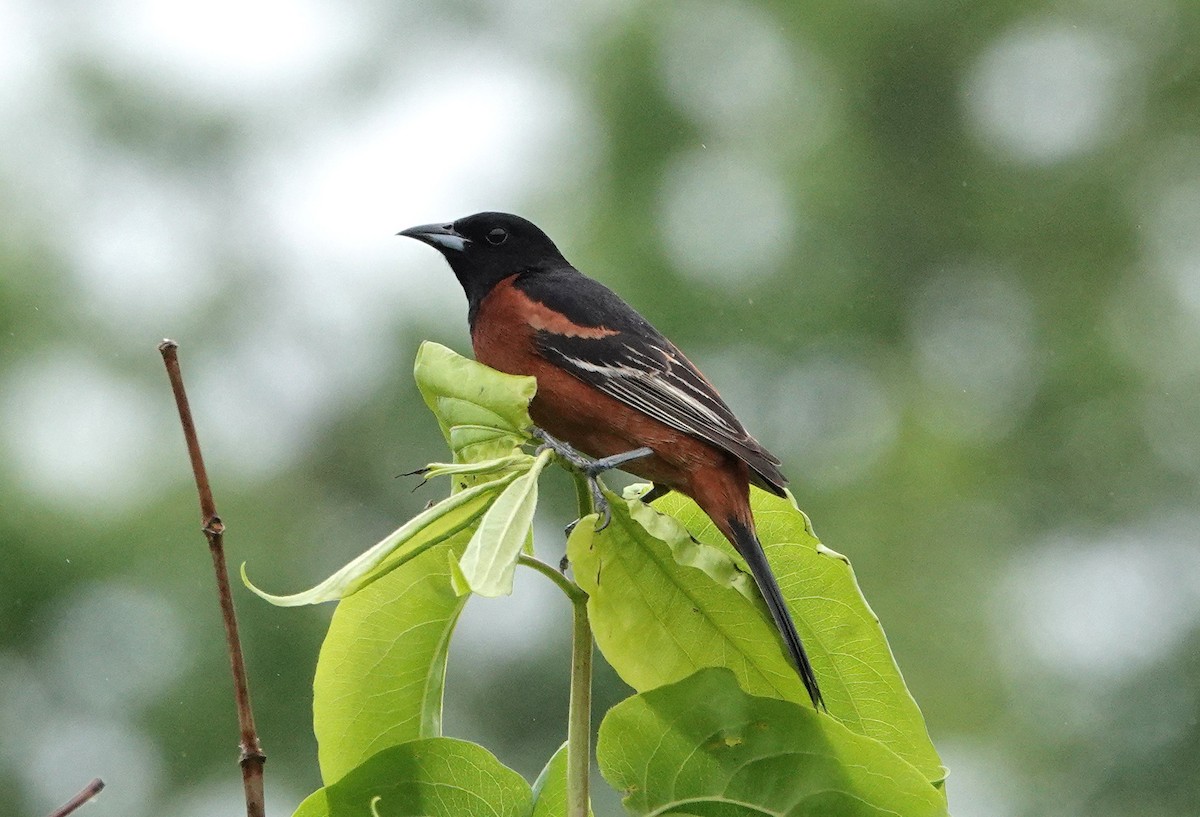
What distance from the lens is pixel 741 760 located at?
4.15ft

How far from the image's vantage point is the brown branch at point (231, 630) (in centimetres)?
101

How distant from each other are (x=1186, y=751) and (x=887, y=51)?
17.9 feet

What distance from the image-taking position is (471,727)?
23.6 feet

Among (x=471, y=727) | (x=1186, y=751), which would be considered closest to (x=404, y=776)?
(x=471, y=727)

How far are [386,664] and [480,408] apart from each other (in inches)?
11.1

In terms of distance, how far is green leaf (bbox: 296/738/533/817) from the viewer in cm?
128

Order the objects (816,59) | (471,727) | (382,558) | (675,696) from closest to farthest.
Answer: (382,558)
(675,696)
(471,727)
(816,59)

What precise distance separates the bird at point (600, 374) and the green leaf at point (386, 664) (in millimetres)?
423

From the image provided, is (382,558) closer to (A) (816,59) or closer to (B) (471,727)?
(B) (471,727)

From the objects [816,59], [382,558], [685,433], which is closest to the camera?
[382,558]

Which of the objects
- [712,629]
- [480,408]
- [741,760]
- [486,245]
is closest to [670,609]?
[712,629]

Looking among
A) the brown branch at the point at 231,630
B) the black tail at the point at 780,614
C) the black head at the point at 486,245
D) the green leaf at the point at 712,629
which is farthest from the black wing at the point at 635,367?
the brown branch at the point at 231,630

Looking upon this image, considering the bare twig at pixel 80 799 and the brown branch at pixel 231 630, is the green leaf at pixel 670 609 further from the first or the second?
the bare twig at pixel 80 799

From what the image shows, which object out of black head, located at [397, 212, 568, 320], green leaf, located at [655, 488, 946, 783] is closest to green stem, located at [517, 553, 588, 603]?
green leaf, located at [655, 488, 946, 783]
